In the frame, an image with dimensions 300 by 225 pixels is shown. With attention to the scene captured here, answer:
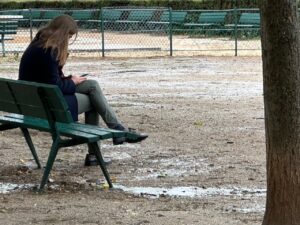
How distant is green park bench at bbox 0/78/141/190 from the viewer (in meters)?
7.22

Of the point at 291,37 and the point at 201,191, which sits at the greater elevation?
the point at 291,37

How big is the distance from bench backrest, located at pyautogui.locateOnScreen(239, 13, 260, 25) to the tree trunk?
20.7 m

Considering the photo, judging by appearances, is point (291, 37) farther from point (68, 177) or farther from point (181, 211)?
point (68, 177)

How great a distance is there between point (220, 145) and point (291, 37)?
4.71m

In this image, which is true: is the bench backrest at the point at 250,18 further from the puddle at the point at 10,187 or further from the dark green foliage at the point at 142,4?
the puddle at the point at 10,187

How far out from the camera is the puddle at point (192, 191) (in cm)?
726

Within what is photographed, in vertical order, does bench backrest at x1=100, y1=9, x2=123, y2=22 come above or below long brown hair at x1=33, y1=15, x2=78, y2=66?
below

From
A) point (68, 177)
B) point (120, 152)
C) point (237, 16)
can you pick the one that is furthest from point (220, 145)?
point (237, 16)

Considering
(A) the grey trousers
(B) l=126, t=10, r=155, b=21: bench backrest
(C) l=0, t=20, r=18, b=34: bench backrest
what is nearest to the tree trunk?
(A) the grey trousers

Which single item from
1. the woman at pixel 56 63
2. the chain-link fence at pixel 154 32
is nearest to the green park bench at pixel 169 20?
the chain-link fence at pixel 154 32

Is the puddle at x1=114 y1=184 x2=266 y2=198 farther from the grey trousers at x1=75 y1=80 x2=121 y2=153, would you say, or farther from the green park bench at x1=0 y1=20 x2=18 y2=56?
the green park bench at x1=0 y1=20 x2=18 y2=56

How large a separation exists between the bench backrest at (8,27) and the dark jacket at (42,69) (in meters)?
17.0

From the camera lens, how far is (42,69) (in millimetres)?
8086

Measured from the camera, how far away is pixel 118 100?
1445 centimetres
